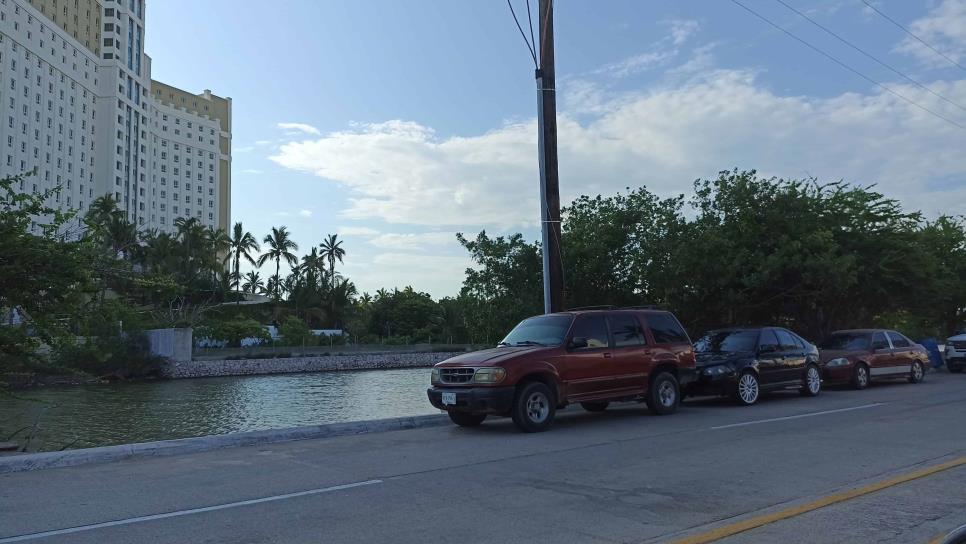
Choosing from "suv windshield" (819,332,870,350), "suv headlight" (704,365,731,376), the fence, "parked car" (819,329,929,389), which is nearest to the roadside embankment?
the fence

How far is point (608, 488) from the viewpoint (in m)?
7.48

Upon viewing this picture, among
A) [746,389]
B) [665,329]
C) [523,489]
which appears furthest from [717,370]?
[523,489]

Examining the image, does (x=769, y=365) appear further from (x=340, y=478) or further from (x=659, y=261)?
(x=340, y=478)

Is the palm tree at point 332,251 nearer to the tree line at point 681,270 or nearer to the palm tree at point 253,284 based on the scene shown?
the palm tree at point 253,284

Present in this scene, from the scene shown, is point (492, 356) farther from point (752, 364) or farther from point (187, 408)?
point (187, 408)

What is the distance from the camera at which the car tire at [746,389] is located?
15469 millimetres

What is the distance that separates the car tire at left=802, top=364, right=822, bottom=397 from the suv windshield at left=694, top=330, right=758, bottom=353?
1.96m

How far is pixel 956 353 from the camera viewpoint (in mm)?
26266

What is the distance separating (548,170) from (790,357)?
6858 mm

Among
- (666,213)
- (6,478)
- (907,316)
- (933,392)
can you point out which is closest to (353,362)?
(907,316)

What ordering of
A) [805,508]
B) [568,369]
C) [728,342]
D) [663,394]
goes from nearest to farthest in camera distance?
[805,508] < [568,369] < [663,394] < [728,342]

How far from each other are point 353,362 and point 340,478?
55.6 metres

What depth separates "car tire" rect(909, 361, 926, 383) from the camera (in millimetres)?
21609

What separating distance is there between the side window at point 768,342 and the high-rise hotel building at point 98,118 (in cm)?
10511
